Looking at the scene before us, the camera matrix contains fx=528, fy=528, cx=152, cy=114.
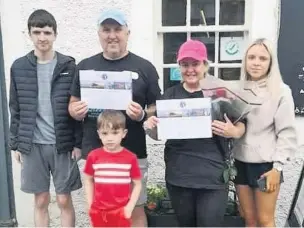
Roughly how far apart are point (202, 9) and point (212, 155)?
1.82 metres

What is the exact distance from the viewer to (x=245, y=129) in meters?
3.51

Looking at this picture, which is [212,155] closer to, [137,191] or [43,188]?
[137,191]

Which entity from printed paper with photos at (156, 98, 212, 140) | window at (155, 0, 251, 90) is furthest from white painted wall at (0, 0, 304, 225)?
printed paper with photos at (156, 98, 212, 140)

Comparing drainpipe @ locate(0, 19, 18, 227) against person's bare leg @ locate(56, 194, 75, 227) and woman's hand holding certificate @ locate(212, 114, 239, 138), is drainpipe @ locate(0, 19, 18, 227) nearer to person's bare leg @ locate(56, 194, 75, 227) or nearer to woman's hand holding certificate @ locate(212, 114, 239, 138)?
person's bare leg @ locate(56, 194, 75, 227)

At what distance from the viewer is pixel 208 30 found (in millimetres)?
4738

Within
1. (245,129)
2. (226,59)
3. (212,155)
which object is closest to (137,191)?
(212,155)

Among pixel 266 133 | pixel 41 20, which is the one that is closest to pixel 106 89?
pixel 41 20

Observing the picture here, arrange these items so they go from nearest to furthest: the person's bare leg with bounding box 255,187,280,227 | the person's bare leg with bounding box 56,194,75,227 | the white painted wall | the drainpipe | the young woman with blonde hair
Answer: the young woman with blonde hair → the person's bare leg with bounding box 255,187,280,227 → the person's bare leg with bounding box 56,194,75,227 → the white painted wall → the drainpipe

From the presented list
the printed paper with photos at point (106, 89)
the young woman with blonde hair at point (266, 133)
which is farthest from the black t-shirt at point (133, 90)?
the young woman with blonde hair at point (266, 133)

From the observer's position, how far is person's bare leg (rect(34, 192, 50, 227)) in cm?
404

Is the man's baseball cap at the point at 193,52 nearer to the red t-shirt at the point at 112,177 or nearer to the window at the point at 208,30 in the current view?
the red t-shirt at the point at 112,177

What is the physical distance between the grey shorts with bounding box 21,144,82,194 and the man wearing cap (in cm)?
27

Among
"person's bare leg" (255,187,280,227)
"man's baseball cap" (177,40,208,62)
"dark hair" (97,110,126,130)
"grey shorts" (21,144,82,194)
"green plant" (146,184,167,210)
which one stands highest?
"man's baseball cap" (177,40,208,62)

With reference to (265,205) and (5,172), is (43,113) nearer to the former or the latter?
(5,172)
